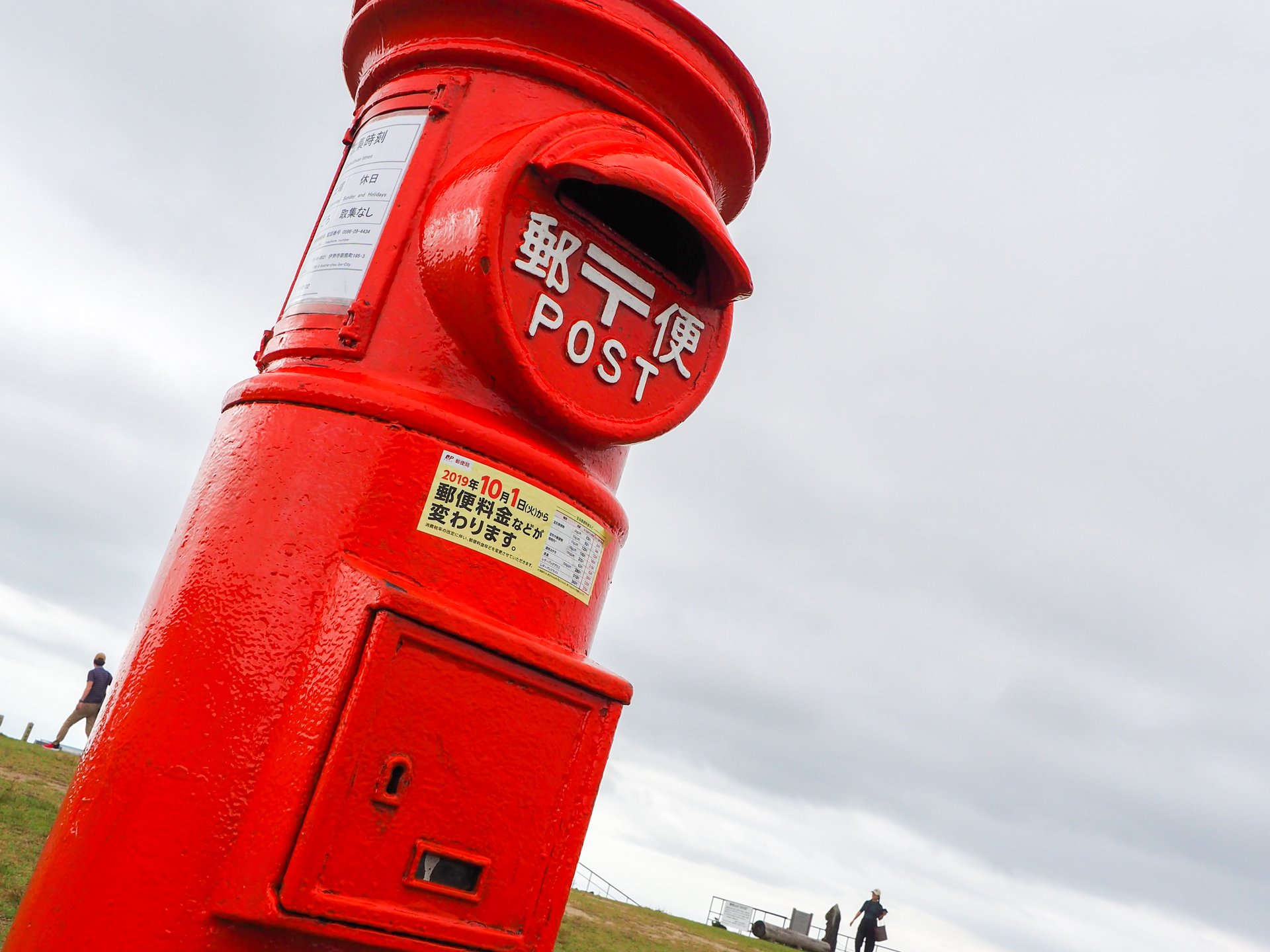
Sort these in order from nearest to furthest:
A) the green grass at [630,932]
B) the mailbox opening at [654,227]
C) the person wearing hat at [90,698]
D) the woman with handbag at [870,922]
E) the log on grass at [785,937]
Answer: the mailbox opening at [654,227] < the green grass at [630,932] < the person wearing hat at [90,698] < the woman with handbag at [870,922] < the log on grass at [785,937]

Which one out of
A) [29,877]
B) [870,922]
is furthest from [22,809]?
[870,922]

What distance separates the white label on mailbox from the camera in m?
2.22

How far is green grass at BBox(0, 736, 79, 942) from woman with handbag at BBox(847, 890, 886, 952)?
9.37 m

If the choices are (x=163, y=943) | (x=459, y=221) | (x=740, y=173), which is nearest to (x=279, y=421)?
(x=459, y=221)

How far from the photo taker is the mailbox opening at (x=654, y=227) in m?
2.54

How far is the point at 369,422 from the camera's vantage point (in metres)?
1.98

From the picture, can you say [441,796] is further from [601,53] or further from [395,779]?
[601,53]

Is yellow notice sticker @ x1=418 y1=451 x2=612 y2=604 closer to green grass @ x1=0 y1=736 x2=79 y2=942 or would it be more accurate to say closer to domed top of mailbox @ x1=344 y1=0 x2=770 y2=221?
domed top of mailbox @ x1=344 y1=0 x2=770 y2=221

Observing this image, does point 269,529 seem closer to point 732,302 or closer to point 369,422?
point 369,422

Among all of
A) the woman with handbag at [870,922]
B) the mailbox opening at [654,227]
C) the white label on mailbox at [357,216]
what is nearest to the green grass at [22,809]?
the white label on mailbox at [357,216]

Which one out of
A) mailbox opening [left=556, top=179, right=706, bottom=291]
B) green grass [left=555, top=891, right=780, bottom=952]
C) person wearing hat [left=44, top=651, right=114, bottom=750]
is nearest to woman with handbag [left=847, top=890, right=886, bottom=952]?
green grass [left=555, top=891, right=780, bottom=952]

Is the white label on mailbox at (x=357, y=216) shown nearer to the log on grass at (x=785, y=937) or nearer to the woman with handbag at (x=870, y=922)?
the woman with handbag at (x=870, y=922)

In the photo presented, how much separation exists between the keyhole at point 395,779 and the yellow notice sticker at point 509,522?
1.47 feet

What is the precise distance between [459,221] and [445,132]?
1.15ft
